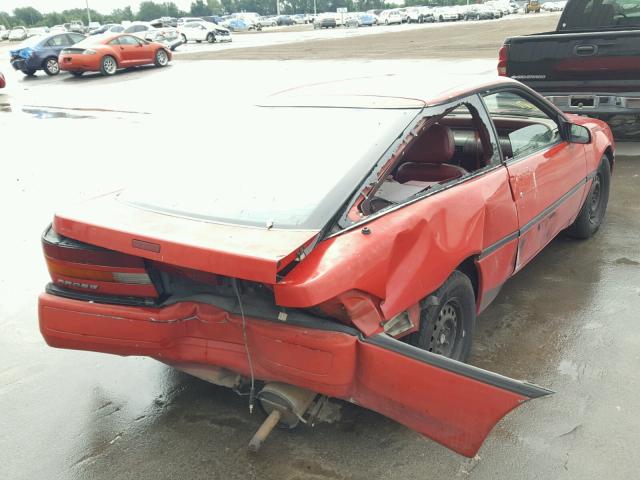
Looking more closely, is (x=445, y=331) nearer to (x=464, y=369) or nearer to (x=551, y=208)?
(x=464, y=369)

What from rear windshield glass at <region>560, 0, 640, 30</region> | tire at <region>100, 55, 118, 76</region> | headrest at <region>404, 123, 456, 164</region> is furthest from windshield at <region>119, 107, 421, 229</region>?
tire at <region>100, 55, 118, 76</region>

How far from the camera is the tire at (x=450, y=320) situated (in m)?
2.71

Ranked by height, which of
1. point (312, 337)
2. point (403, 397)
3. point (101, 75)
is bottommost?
point (101, 75)

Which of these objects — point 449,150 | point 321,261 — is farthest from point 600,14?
→ point 321,261

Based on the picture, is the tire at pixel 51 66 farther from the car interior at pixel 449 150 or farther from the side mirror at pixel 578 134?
the side mirror at pixel 578 134

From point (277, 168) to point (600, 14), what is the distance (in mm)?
8193

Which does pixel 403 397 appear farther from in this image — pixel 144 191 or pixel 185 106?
pixel 185 106

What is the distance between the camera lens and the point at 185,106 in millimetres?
13039

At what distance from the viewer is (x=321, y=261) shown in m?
2.31

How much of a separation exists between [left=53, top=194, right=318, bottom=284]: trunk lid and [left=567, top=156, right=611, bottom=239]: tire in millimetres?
3201

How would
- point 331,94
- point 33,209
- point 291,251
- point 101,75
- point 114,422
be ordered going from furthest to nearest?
point 101,75 < point 33,209 < point 331,94 < point 114,422 < point 291,251

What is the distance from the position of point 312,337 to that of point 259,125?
5.05 ft

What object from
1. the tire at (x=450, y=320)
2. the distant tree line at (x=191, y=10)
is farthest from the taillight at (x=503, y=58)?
the distant tree line at (x=191, y=10)

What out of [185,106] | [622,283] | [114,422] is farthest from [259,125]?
[185,106]
